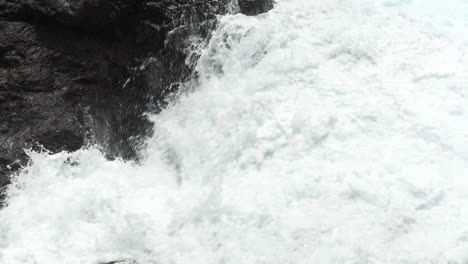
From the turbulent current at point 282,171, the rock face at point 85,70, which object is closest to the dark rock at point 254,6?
the turbulent current at point 282,171

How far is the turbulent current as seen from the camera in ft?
12.3

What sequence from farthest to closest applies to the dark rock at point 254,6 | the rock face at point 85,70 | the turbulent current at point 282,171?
the dark rock at point 254,6 < the rock face at point 85,70 < the turbulent current at point 282,171

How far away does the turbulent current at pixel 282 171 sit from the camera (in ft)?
12.3

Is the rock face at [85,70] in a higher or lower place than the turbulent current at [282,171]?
higher

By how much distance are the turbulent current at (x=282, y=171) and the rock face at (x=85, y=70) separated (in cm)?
24

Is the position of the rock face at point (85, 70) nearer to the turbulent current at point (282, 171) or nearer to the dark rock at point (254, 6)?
the turbulent current at point (282, 171)

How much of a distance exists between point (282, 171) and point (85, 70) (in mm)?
2577

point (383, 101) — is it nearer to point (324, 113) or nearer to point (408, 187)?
point (324, 113)

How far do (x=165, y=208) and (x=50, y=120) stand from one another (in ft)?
5.34

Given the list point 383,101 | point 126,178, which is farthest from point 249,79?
point 126,178

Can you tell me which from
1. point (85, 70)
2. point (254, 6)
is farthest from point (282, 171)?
point (254, 6)

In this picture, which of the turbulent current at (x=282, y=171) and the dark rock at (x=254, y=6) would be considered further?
the dark rock at (x=254, y=6)

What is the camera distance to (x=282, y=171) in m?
4.35

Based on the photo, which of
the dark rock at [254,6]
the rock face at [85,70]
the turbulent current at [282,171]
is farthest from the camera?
the dark rock at [254,6]
